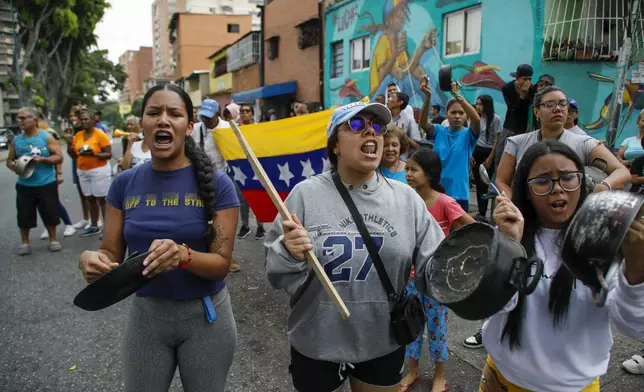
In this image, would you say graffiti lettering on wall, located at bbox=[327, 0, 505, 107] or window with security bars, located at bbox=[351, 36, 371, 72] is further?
window with security bars, located at bbox=[351, 36, 371, 72]

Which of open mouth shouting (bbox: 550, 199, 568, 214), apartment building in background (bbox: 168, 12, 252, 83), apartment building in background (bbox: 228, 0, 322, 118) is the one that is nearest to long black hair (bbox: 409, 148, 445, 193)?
open mouth shouting (bbox: 550, 199, 568, 214)

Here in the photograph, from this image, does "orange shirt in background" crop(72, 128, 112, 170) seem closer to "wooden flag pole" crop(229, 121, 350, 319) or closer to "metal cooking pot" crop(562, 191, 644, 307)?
"wooden flag pole" crop(229, 121, 350, 319)

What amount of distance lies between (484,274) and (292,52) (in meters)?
23.1

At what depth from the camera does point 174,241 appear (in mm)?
1945

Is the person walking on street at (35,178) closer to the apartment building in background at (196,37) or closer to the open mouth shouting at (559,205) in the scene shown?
the open mouth shouting at (559,205)

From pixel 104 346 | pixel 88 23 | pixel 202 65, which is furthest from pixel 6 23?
pixel 104 346

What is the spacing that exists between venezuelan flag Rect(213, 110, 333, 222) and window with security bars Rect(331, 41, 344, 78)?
14.0 meters

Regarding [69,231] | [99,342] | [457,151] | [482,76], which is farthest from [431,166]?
[482,76]

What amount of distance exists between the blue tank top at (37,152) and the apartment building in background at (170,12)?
65.1 meters

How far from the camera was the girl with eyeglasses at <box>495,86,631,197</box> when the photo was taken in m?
3.21

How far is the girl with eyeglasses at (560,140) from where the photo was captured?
3.21m

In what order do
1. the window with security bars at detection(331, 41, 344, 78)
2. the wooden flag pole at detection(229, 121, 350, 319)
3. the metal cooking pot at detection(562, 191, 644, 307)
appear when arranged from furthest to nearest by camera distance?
1. the window with security bars at detection(331, 41, 344, 78)
2. the wooden flag pole at detection(229, 121, 350, 319)
3. the metal cooking pot at detection(562, 191, 644, 307)

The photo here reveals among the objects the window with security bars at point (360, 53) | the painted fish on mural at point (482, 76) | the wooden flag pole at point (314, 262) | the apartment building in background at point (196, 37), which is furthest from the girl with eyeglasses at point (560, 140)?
the apartment building in background at point (196, 37)

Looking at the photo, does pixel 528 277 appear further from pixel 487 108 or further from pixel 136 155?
pixel 136 155
